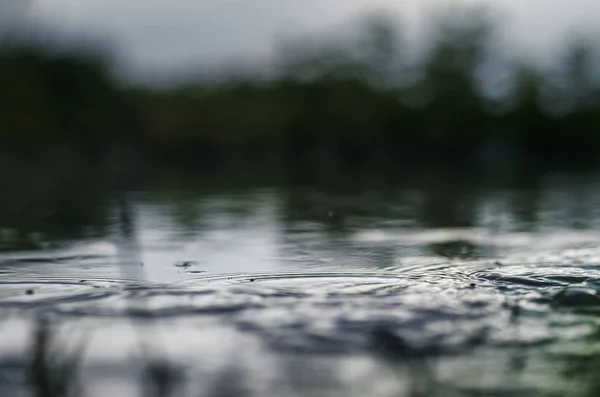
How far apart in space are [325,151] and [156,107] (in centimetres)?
1509

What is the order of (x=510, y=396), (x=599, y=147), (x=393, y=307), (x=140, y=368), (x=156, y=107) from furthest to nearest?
(x=156, y=107) → (x=599, y=147) → (x=393, y=307) → (x=140, y=368) → (x=510, y=396)

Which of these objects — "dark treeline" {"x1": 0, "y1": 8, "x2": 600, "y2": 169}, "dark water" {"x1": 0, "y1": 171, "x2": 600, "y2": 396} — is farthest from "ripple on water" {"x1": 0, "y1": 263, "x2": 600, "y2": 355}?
"dark treeline" {"x1": 0, "y1": 8, "x2": 600, "y2": 169}

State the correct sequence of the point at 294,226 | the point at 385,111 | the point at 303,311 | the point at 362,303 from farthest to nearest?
the point at 385,111, the point at 294,226, the point at 362,303, the point at 303,311

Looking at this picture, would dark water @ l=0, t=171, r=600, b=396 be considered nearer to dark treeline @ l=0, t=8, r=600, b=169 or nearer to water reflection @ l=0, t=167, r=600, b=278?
water reflection @ l=0, t=167, r=600, b=278

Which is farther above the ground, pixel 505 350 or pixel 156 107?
pixel 156 107

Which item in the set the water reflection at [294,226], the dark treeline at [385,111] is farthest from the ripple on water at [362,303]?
the dark treeline at [385,111]

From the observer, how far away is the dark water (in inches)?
130

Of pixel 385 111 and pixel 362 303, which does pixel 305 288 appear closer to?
pixel 362 303

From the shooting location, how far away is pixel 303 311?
4.41 m

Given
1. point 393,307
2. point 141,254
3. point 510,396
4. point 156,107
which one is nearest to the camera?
point 510,396

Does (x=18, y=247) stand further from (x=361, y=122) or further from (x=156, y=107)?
(x=156, y=107)

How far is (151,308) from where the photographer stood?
457 cm

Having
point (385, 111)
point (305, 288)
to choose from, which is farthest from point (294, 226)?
point (385, 111)

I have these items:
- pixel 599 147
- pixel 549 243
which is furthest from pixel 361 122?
pixel 549 243
